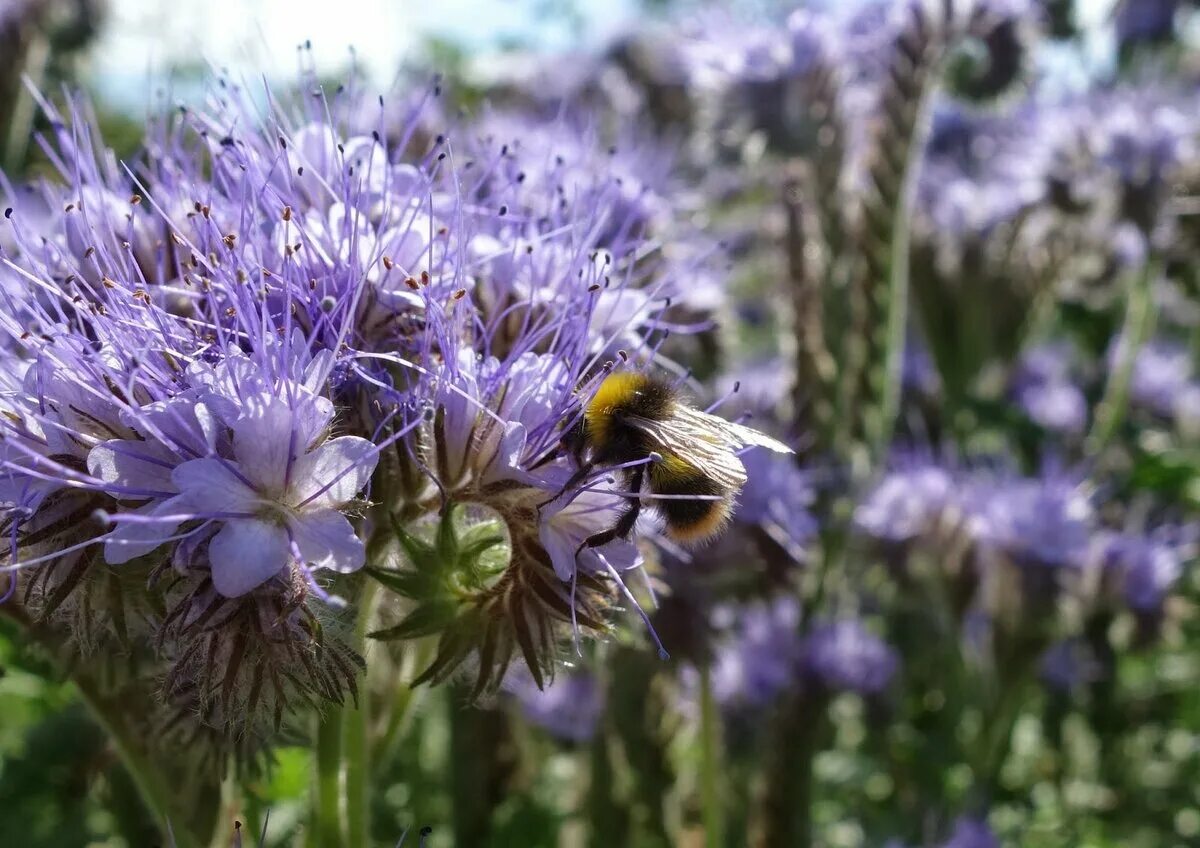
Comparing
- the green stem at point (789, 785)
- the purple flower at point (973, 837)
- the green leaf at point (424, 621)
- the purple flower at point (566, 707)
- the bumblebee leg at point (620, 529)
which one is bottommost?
the purple flower at point (566, 707)

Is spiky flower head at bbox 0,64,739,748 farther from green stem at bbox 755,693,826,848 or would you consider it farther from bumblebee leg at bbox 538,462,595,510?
green stem at bbox 755,693,826,848

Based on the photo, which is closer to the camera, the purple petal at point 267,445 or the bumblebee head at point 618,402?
the purple petal at point 267,445

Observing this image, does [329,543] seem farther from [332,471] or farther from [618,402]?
[618,402]

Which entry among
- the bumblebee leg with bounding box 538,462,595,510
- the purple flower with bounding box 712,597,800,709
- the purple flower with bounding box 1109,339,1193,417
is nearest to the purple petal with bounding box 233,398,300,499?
the bumblebee leg with bounding box 538,462,595,510

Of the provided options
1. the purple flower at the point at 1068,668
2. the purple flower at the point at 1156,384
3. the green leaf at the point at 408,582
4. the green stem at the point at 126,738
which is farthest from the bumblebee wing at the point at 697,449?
the purple flower at the point at 1156,384

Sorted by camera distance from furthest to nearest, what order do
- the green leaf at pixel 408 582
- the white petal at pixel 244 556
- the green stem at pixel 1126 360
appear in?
the green stem at pixel 1126 360 → the green leaf at pixel 408 582 → the white petal at pixel 244 556

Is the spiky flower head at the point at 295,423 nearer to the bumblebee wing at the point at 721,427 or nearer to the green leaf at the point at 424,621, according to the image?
the green leaf at the point at 424,621

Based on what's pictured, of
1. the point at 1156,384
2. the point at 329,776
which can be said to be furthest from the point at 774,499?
the point at 1156,384
